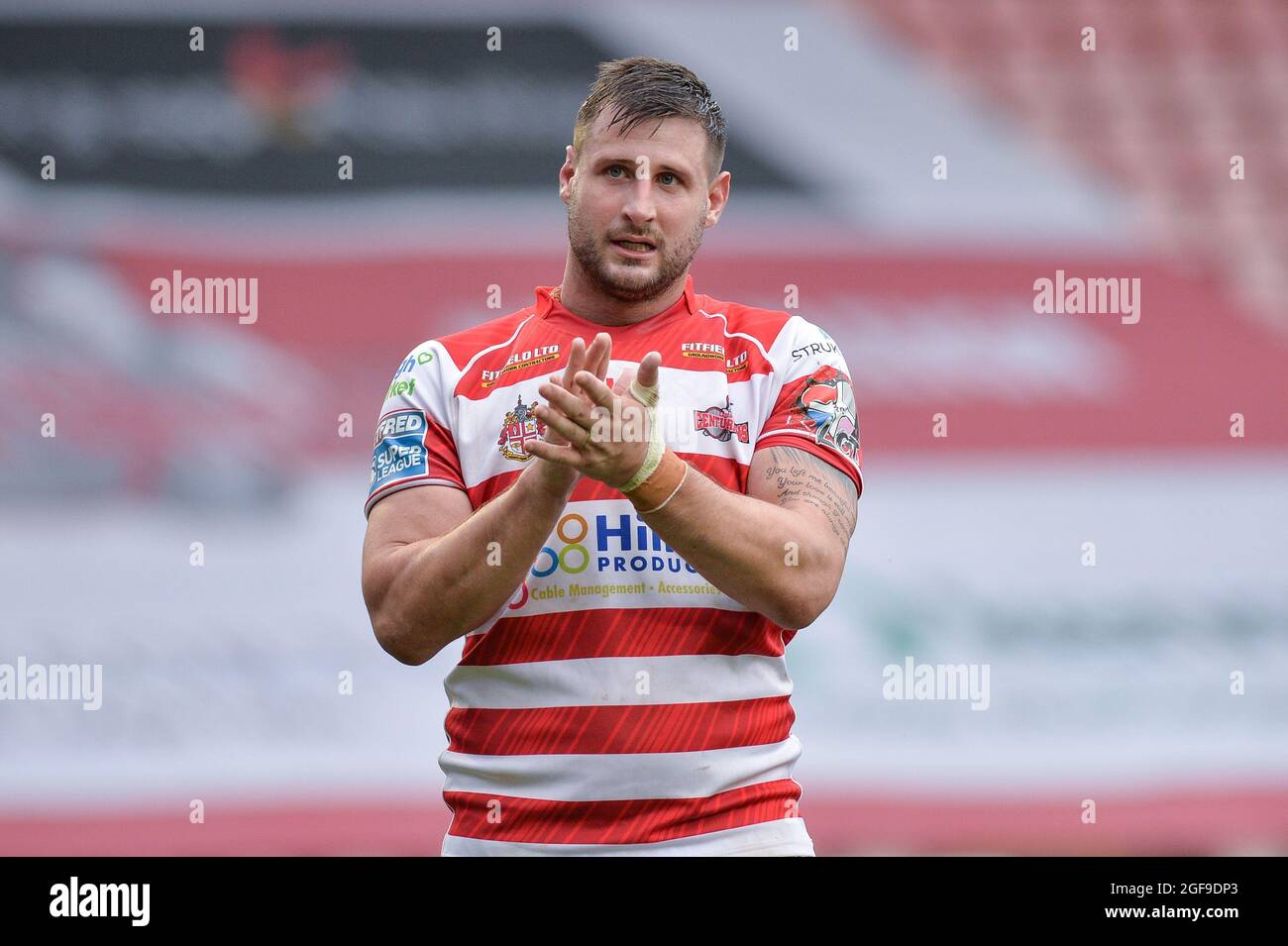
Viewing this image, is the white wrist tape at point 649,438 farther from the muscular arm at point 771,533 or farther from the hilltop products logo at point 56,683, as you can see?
the hilltop products logo at point 56,683

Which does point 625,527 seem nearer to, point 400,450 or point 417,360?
point 400,450

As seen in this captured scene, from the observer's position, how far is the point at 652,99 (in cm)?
222

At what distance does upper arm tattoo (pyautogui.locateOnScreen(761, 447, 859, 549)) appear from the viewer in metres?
2.07

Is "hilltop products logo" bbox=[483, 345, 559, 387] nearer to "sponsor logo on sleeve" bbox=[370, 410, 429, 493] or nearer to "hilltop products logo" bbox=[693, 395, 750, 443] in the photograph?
"sponsor logo on sleeve" bbox=[370, 410, 429, 493]

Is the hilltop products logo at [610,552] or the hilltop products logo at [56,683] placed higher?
the hilltop products logo at [610,552]

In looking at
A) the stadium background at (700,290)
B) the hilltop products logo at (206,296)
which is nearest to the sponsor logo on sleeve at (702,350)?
the stadium background at (700,290)

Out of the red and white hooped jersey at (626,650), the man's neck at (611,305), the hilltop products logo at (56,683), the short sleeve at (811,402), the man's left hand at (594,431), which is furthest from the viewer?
the hilltop products logo at (56,683)

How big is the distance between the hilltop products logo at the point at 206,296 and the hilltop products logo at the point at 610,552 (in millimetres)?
3351

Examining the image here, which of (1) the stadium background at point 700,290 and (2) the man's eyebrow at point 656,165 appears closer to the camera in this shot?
(2) the man's eyebrow at point 656,165

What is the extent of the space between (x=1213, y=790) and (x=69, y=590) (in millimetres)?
4338

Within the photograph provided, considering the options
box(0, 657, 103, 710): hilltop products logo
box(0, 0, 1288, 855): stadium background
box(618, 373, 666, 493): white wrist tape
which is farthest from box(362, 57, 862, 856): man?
box(0, 657, 103, 710): hilltop products logo

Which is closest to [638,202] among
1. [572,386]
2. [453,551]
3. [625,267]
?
[625,267]

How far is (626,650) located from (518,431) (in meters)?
0.41

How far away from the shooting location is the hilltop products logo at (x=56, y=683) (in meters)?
4.80
